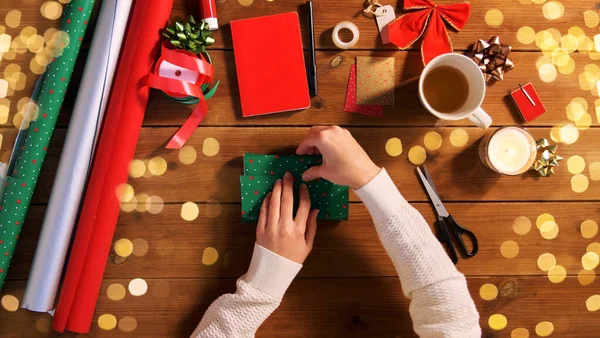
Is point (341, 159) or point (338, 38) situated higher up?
point (338, 38)

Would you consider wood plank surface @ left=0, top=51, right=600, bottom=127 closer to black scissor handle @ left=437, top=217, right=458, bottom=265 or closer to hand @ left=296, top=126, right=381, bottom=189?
hand @ left=296, top=126, right=381, bottom=189

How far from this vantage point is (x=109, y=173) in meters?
0.82

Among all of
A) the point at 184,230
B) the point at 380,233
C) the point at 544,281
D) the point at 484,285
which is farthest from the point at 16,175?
the point at 544,281

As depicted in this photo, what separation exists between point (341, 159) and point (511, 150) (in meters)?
0.36

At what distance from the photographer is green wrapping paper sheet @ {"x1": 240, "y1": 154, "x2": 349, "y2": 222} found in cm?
85

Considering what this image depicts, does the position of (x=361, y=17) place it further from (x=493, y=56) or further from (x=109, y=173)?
(x=109, y=173)

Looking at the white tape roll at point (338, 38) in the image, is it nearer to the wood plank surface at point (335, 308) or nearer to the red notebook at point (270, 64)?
the red notebook at point (270, 64)

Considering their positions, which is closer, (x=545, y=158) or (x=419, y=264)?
(x=419, y=264)

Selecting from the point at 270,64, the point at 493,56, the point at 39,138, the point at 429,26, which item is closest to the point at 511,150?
the point at 493,56

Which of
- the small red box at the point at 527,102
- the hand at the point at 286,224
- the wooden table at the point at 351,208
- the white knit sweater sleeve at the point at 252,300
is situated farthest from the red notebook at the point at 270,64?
the small red box at the point at 527,102

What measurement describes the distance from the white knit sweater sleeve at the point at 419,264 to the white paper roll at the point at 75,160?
0.53 metres

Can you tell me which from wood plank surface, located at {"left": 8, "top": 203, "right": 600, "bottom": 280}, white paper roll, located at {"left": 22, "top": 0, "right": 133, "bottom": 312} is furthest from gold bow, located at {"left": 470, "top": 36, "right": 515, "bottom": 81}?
white paper roll, located at {"left": 22, "top": 0, "right": 133, "bottom": 312}

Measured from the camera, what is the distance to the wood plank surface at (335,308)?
847mm

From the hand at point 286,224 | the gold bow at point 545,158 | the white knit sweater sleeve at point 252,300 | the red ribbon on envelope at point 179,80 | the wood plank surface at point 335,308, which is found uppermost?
the red ribbon on envelope at point 179,80
